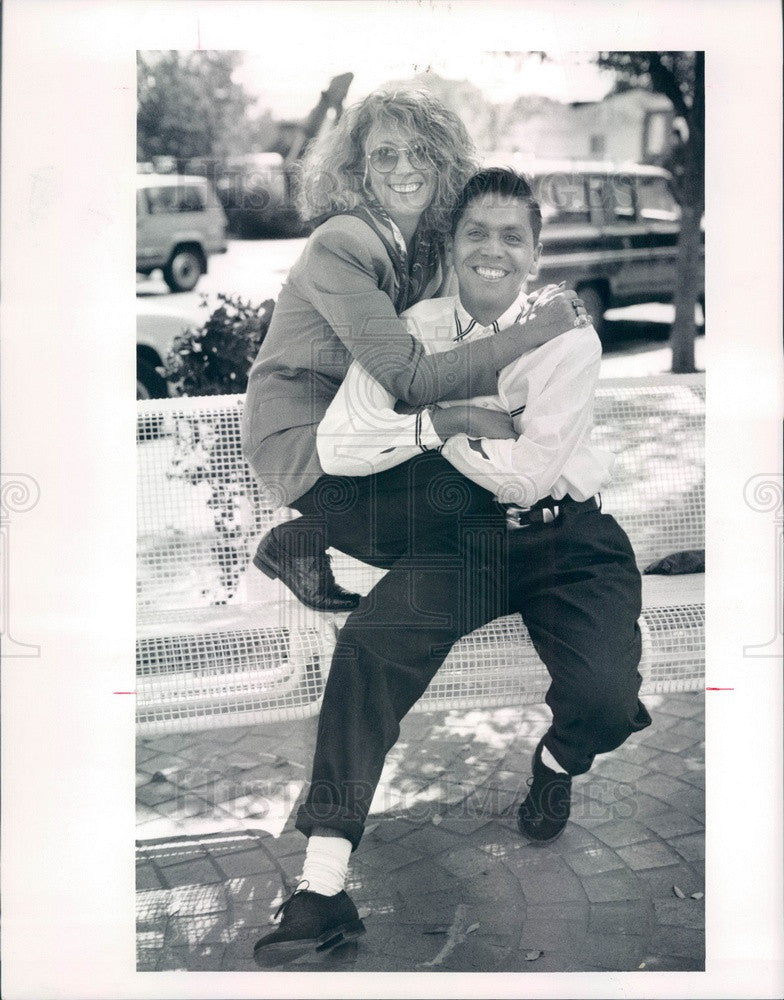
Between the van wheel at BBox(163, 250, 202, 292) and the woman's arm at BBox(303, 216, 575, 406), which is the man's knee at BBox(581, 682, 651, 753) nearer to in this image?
the woman's arm at BBox(303, 216, 575, 406)

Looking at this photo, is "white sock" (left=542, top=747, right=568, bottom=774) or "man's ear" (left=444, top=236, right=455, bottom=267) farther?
"white sock" (left=542, top=747, right=568, bottom=774)

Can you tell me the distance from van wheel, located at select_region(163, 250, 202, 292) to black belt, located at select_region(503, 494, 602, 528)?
3.58ft

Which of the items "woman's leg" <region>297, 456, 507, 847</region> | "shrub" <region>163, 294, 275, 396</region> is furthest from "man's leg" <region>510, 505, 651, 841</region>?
"shrub" <region>163, 294, 275, 396</region>

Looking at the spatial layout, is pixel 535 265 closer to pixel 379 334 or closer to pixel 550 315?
pixel 550 315

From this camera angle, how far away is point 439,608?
3.04 metres

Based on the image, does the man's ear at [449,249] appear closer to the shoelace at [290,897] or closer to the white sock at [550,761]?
the white sock at [550,761]

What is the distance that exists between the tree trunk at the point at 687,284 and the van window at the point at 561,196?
0.31 metres

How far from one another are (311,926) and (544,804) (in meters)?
0.76

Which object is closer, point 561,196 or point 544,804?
point 561,196

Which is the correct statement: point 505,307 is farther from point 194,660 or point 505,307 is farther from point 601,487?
point 194,660

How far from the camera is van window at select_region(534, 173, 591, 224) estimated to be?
2990 millimetres

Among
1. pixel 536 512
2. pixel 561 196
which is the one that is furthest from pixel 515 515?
pixel 561 196

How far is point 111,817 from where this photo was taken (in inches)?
122

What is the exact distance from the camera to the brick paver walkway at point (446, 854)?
10.2 feet
